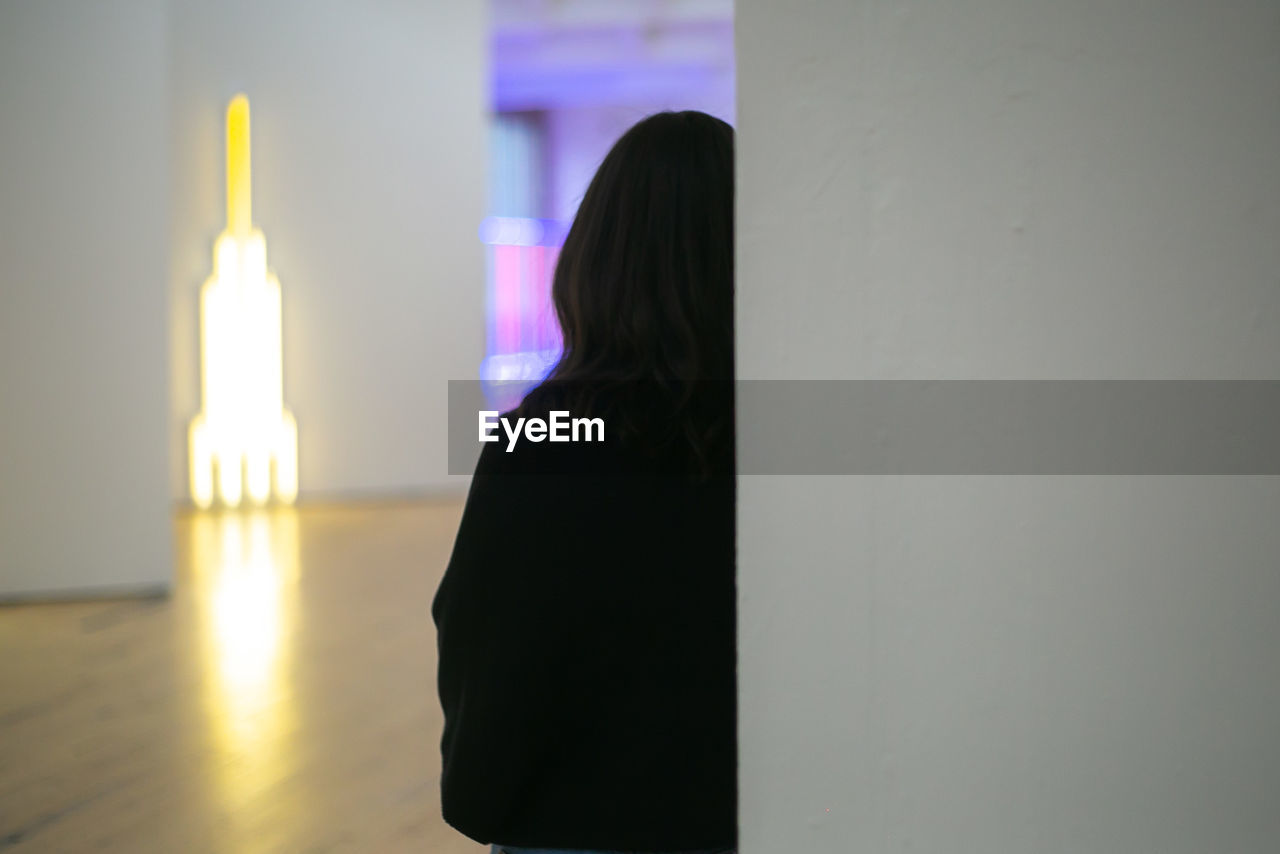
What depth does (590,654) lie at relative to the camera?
3.38 feet

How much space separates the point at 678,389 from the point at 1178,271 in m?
0.43

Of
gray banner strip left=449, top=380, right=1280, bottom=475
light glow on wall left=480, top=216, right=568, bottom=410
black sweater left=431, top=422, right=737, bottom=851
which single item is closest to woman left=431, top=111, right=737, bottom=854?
black sweater left=431, top=422, right=737, bottom=851

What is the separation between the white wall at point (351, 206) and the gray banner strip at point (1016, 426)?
6858mm

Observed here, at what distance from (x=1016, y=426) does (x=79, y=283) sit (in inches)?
176

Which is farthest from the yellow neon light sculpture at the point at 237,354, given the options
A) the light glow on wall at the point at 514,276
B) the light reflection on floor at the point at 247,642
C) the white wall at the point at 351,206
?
the light glow on wall at the point at 514,276

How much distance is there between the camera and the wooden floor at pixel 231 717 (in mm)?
2338

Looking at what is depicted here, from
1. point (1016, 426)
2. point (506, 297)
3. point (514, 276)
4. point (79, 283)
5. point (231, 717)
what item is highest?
point (514, 276)

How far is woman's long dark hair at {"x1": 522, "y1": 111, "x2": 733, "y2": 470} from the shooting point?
102 centimetres

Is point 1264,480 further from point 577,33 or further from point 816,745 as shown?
point 577,33

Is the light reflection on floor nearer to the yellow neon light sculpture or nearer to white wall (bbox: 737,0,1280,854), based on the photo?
the yellow neon light sculpture

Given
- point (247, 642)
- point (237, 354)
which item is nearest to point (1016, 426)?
point (247, 642)

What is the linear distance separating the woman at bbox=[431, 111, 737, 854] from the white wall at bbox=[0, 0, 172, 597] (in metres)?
3.92

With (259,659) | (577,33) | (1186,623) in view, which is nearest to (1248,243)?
(1186,623)

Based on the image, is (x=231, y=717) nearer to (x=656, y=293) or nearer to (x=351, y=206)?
(x=656, y=293)
